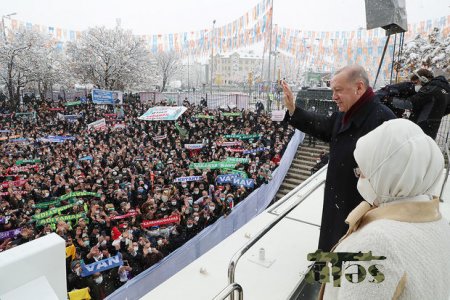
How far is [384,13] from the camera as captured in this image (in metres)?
3.45

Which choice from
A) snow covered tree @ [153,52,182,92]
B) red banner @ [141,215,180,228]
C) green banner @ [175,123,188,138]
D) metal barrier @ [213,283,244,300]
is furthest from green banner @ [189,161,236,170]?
snow covered tree @ [153,52,182,92]

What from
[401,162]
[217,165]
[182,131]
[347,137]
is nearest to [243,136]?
[182,131]

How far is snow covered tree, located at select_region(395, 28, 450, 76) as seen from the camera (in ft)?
51.0

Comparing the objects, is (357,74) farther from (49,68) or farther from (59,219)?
(49,68)

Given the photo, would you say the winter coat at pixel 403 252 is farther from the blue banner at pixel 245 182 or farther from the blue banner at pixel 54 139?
the blue banner at pixel 54 139

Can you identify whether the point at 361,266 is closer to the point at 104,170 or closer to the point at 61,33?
the point at 104,170

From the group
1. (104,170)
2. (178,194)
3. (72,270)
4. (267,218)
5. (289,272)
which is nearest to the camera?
(289,272)

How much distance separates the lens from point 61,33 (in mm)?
29438

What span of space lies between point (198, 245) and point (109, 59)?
27.3m

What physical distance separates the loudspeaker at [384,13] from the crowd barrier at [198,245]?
5.32 meters

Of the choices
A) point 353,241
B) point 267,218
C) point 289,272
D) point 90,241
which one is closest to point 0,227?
point 90,241

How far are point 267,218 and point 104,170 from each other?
33.9ft

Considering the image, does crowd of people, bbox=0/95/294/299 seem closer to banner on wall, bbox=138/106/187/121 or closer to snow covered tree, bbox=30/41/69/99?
banner on wall, bbox=138/106/187/121

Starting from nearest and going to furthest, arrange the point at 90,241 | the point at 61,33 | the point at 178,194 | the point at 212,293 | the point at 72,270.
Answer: the point at 212,293 < the point at 72,270 < the point at 90,241 < the point at 178,194 < the point at 61,33
